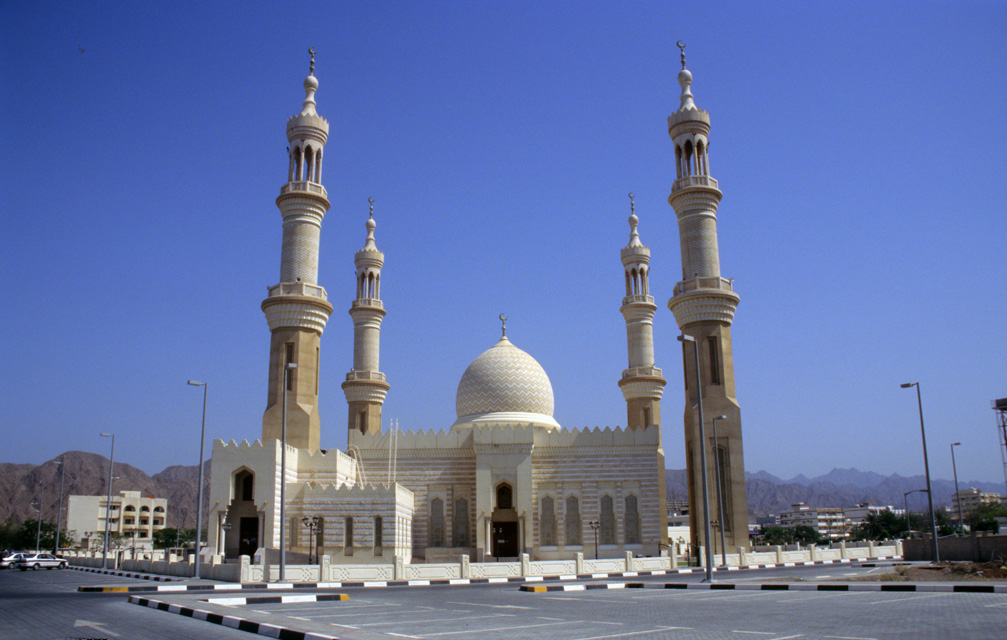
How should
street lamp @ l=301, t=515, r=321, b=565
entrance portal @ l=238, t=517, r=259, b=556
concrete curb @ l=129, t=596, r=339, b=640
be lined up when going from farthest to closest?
entrance portal @ l=238, t=517, r=259, b=556 < street lamp @ l=301, t=515, r=321, b=565 < concrete curb @ l=129, t=596, r=339, b=640

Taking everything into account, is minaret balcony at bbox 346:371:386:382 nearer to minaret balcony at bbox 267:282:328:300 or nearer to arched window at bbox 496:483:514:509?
minaret balcony at bbox 267:282:328:300

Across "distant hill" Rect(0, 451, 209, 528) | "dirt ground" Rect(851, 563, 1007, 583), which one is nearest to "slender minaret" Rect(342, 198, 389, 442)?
"dirt ground" Rect(851, 563, 1007, 583)

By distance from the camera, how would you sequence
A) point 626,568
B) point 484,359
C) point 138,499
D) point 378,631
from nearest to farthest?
point 378,631, point 626,568, point 484,359, point 138,499

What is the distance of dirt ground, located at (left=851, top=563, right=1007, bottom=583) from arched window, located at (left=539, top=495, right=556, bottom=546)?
2171 cm

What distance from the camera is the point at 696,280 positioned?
140 ft

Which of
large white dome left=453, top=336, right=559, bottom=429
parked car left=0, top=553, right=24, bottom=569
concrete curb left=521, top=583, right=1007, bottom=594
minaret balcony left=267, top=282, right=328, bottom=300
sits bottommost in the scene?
parked car left=0, top=553, right=24, bottom=569

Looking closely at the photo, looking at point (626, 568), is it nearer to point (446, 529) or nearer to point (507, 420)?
point (446, 529)

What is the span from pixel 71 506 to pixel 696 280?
293 ft

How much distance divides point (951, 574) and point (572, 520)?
23523 millimetres

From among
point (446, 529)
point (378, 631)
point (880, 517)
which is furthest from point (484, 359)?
point (880, 517)

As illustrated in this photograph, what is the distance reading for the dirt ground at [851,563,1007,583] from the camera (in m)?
20.1

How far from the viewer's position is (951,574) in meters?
21.4

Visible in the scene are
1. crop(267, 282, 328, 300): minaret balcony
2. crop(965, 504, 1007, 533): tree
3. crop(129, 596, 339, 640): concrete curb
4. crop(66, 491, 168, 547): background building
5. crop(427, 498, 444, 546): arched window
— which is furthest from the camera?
crop(66, 491, 168, 547): background building

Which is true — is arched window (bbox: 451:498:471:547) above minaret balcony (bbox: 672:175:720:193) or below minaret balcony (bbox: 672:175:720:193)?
below
